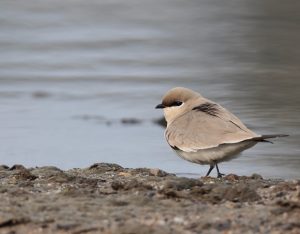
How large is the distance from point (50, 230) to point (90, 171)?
83.3 inches

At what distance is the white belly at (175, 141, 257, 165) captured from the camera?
715 cm

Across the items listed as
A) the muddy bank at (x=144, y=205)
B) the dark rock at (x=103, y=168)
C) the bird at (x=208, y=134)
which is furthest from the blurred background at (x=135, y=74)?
the muddy bank at (x=144, y=205)

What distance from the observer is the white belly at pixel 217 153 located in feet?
23.5

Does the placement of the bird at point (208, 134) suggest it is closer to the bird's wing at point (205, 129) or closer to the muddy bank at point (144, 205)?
the bird's wing at point (205, 129)

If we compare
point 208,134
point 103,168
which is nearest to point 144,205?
point 208,134

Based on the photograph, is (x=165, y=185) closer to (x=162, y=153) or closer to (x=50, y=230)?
(x=50, y=230)

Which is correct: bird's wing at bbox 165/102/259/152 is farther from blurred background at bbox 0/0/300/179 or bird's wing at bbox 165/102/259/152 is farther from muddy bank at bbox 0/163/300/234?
blurred background at bbox 0/0/300/179

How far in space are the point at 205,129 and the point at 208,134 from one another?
83 millimetres

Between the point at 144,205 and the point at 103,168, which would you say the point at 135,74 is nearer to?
the point at 103,168

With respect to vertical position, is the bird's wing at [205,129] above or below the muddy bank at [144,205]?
above

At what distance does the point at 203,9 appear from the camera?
16750 millimetres

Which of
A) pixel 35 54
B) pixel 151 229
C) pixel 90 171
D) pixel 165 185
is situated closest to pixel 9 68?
pixel 35 54

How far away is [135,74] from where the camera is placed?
509 inches

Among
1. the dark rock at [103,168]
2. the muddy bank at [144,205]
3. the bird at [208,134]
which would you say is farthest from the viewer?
the dark rock at [103,168]
